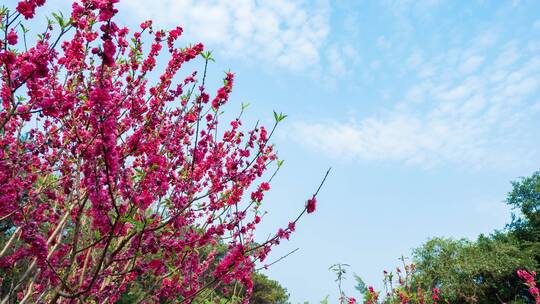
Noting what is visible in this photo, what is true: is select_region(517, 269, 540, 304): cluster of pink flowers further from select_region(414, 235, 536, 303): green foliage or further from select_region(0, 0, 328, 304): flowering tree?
select_region(414, 235, 536, 303): green foliage

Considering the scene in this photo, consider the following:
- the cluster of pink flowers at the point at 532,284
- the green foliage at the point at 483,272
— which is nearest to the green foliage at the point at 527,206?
the green foliage at the point at 483,272

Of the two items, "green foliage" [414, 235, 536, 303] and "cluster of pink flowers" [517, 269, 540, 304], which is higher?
"green foliage" [414, 235, 536, 303]

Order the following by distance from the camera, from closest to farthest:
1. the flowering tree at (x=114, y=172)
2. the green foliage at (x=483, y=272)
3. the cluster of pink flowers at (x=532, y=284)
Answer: the flowering tree at (x=114, y=172) < the cluster of pink flowers at (x=532, y=284) < the green foliage at (x=483, y=272)

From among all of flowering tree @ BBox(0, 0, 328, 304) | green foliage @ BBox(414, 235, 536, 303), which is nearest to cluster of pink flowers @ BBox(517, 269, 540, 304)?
flowering tree @ BBox(0, 0, 328, 304)

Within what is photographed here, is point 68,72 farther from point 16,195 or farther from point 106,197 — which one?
point 106,197

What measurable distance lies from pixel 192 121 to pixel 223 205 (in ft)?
4.16

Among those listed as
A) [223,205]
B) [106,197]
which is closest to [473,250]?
[223,205]

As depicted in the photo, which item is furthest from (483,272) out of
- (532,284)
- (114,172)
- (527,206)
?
(114,172)

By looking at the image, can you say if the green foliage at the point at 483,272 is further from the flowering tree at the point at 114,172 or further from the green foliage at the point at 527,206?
the flowering tree at the point at 114,172

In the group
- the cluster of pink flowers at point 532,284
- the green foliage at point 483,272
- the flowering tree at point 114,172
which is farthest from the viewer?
the green foliage at point 483,272

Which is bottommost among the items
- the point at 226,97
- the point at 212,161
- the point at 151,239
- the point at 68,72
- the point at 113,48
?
the point at 151,239

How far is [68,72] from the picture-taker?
4816 mm

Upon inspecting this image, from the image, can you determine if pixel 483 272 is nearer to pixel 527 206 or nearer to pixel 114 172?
pixel 527 206

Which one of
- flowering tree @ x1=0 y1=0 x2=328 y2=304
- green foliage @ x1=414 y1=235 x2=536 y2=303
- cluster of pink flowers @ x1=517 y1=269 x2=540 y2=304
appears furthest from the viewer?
green foliage @ x1=414 y1=235 x2=536 y2=303
